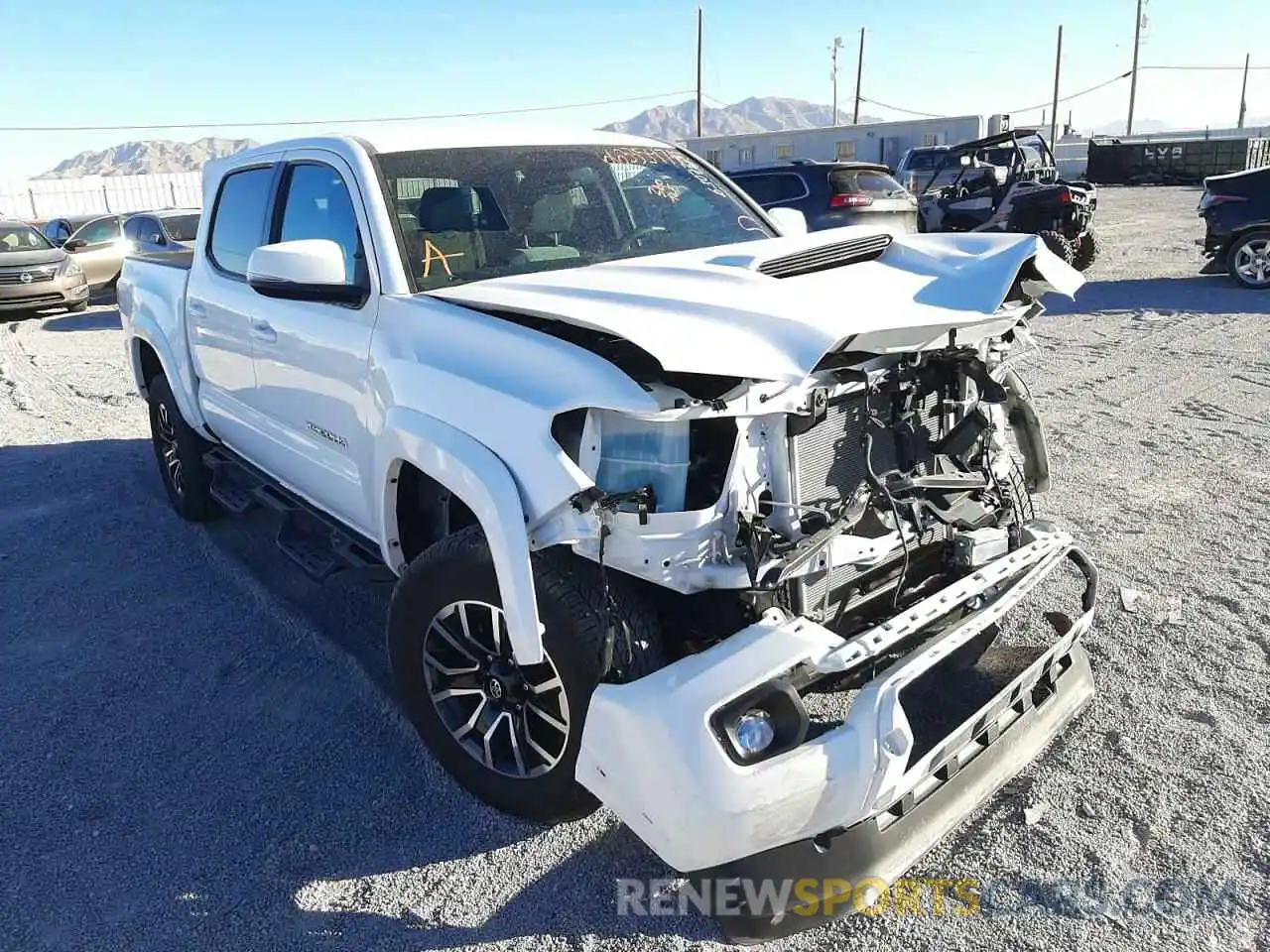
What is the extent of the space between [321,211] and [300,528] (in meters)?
1.40

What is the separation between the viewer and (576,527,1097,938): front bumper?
213 centimetres

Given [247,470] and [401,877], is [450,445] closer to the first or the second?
[401,877]

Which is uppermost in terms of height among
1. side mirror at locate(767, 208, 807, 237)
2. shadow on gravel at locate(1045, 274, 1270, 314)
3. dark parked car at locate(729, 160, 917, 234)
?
dark parked car at locate(729, 160, 917, 234)

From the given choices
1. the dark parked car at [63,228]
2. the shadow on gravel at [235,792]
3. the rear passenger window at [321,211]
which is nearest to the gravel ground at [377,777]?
the shadow on gravel at [235,792]

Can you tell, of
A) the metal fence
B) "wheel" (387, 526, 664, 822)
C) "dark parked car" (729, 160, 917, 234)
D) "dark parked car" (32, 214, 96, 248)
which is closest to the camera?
"wheel" (387, 526, 664, 822)

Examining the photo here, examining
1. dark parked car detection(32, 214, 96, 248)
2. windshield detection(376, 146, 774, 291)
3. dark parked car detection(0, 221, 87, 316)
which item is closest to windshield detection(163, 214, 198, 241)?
dark parked car detection(0, 221, 87, 316)

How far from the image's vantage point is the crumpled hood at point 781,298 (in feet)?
7.63

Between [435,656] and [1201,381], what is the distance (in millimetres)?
6952

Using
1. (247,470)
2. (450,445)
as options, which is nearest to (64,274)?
(247,470)

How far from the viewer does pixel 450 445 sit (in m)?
2.68

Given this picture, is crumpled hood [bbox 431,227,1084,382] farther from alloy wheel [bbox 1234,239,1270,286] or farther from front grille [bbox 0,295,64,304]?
front grille [bbox 0,295,64,304]

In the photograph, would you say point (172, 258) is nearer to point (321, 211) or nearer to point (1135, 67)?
point (321, 211)

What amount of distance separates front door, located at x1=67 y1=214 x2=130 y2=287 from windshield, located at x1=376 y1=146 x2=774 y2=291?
14.8m

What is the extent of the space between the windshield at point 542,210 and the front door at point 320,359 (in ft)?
0.66
